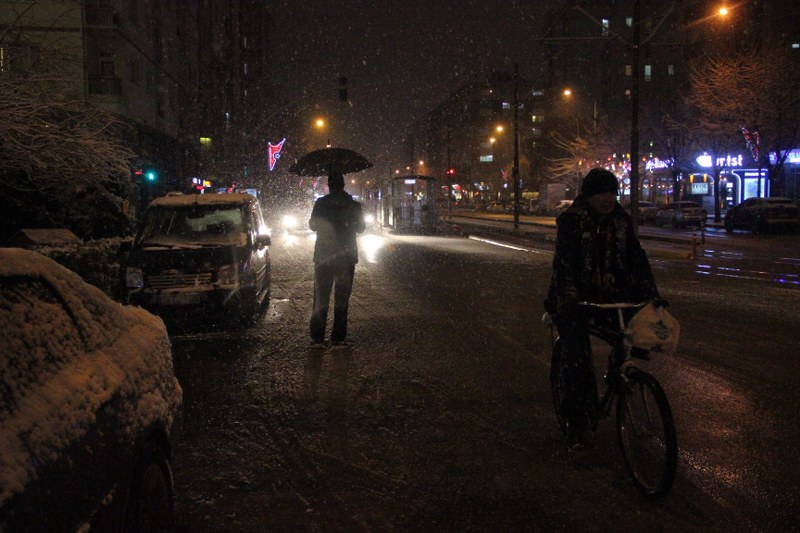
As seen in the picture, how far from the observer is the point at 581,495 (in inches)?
161

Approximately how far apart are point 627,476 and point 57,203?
18.0 metres

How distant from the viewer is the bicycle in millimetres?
3867

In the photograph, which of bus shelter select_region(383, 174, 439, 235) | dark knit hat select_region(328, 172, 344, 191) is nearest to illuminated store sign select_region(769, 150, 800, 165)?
bus shelter select_region(383, 174, 439, 235)

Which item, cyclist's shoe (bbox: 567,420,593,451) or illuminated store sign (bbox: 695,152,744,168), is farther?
illuminated store sign (bbox: 695,152,744,168)

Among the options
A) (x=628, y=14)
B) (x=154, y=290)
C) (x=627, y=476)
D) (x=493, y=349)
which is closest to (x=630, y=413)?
(x=627, y=476)

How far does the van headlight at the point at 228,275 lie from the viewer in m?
9.67

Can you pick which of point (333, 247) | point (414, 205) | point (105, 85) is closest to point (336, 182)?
point (333, 247)

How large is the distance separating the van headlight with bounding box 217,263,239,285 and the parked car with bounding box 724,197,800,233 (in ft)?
107

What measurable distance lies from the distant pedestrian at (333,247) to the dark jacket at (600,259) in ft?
13.8

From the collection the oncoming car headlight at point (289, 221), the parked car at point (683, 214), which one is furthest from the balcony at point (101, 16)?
the parked car at point (683, 214)

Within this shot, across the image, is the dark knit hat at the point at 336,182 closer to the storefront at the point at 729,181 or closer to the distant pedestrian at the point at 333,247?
the distant pedestrian at the point at 333,247

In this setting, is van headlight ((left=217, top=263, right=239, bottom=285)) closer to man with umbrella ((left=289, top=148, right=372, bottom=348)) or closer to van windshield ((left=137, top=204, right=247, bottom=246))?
van windshield ((left=137, top=204, right=247, bottom=246))

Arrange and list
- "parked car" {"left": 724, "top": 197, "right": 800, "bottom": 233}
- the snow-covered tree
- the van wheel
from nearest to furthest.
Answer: the van wheel → the snow-covered tree → "parked car" {"left": 724, "top": 197, "right": 800, "bottom": 233}

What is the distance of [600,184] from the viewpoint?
443 cm
